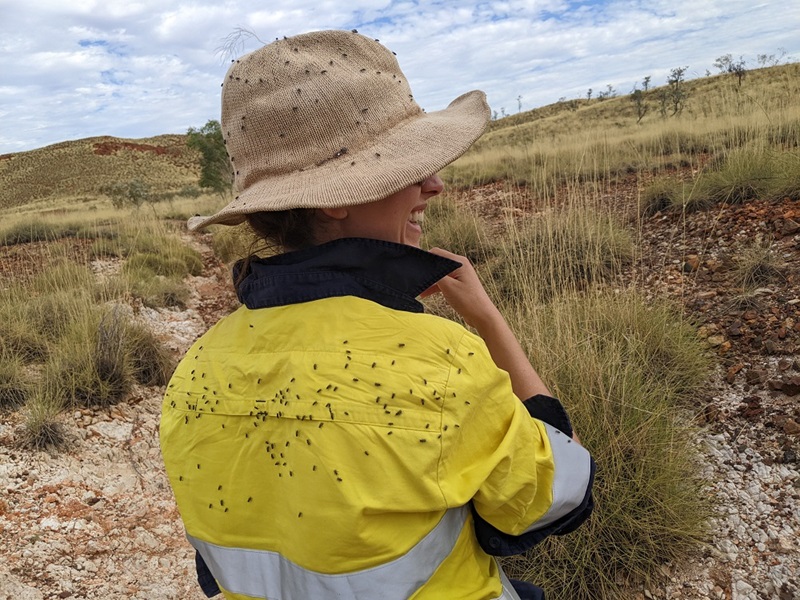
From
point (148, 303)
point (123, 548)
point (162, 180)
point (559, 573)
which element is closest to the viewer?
point (559, 573)

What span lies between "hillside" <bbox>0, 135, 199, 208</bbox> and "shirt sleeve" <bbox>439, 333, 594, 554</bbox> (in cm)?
4836

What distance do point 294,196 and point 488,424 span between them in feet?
1.63

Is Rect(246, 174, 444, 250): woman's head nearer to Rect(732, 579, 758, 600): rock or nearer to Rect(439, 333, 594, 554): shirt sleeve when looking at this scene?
Rect(439, 333, 594, 554): shirt sleeve

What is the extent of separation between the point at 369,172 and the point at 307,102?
172 mm

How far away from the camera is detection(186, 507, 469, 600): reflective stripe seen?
814 mm

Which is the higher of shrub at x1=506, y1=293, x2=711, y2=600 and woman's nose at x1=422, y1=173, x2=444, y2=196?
woman's nose at x1=422, y1=173, x2=444, y2=196

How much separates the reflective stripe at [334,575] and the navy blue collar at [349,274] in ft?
1.22

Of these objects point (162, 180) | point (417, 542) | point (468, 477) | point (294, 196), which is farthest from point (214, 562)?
point (162, 180)

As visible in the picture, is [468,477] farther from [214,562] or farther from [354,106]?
[354,106]

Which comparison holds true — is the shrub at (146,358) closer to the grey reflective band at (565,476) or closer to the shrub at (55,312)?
the shrub at (55,312)

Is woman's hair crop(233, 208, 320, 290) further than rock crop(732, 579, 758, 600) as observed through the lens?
No

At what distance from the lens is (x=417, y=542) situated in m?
0.83

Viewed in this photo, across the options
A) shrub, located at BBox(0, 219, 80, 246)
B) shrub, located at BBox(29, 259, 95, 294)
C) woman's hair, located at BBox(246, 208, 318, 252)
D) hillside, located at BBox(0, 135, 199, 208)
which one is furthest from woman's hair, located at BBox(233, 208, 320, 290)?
hillside, located at BBox(0, 135, 199, 208)

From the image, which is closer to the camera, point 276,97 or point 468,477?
point 468,477
